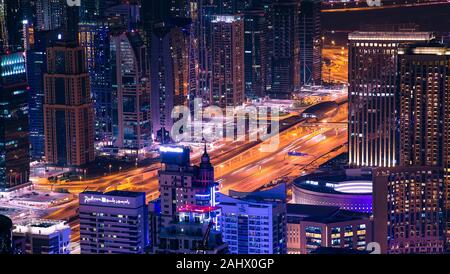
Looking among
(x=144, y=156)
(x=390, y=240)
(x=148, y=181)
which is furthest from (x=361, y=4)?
(x=390, y=240)

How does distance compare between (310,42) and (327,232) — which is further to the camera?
(310,42)

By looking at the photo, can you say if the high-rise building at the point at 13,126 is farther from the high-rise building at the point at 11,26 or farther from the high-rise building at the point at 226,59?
the high-rise building at the point at 226,59

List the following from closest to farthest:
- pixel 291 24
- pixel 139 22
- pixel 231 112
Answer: pixel 139 22 < pixel 231 112 < pixel 291 24

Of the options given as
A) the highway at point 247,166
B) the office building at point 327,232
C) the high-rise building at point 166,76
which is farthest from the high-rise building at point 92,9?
the office building at point 327,232

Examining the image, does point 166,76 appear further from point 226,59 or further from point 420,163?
point 420,163

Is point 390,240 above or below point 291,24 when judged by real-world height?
below

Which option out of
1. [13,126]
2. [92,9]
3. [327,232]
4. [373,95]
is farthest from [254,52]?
[327,232]
